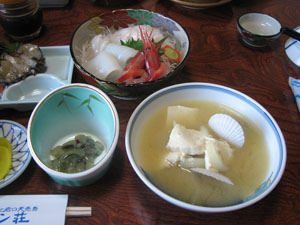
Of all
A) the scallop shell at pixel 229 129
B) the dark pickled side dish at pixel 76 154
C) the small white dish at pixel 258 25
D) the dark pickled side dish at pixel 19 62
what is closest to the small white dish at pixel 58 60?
the dark pickled side dish at pixel 19 62

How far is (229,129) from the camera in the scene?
0.85m

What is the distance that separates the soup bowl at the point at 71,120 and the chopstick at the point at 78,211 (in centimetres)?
8

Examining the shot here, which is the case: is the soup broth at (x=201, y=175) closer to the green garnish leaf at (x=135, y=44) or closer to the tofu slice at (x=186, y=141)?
the tofu slice at (x=186, y=141)

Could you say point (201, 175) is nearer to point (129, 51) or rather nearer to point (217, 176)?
point (217, 176)

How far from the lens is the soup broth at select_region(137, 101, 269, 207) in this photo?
0.73m

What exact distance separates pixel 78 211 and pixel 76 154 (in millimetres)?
195

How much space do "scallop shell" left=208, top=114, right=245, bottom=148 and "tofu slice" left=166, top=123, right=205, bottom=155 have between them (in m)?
0.08

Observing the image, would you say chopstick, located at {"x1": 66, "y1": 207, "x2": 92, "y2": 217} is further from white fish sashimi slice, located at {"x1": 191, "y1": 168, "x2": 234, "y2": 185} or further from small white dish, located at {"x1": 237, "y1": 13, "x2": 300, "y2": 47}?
small white dish, located at {"x1": 237, "y1": 13, "x2": 300, "y2": 47}

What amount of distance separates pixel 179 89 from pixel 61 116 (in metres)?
0.46

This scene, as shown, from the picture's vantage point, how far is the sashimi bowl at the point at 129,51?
1002 millimetres

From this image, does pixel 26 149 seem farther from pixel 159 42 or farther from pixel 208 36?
pixel 208 36

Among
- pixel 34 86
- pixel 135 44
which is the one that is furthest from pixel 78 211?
pixel 135 44

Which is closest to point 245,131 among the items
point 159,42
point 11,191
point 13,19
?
point 159,42

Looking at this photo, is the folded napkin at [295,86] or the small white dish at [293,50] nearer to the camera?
the folded napkin at [295,86]
